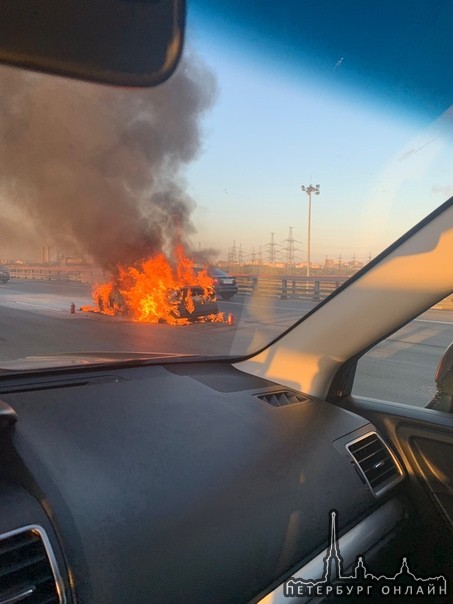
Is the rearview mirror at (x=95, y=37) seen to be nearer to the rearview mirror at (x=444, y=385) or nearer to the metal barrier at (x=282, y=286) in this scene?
the metal barrier at (x=282, y=286)

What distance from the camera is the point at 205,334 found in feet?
18.6

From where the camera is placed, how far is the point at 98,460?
179cm

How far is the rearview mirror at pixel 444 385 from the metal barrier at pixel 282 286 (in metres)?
0.83

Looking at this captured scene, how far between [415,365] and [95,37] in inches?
125

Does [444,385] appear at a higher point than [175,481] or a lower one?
higher

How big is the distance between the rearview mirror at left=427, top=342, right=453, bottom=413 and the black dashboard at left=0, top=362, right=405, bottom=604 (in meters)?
0.44

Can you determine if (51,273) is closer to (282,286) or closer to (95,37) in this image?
(282,286)

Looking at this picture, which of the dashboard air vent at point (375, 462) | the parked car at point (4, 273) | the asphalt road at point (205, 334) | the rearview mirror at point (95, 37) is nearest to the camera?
the rearview mirror at point (95, 37)

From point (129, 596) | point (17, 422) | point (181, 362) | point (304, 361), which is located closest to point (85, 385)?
point (17, 422)

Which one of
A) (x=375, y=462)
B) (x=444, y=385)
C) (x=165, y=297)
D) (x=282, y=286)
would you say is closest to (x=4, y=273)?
(x=165, y=297)

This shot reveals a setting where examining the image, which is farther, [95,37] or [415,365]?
[415,365]

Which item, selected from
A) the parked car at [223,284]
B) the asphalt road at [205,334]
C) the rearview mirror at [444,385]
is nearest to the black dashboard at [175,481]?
the rearview mirror at [444,385]

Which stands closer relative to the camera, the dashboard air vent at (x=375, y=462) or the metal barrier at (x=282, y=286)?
the dashboard air vent at (x=375, y=462)

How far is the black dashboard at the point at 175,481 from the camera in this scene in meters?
1.51
